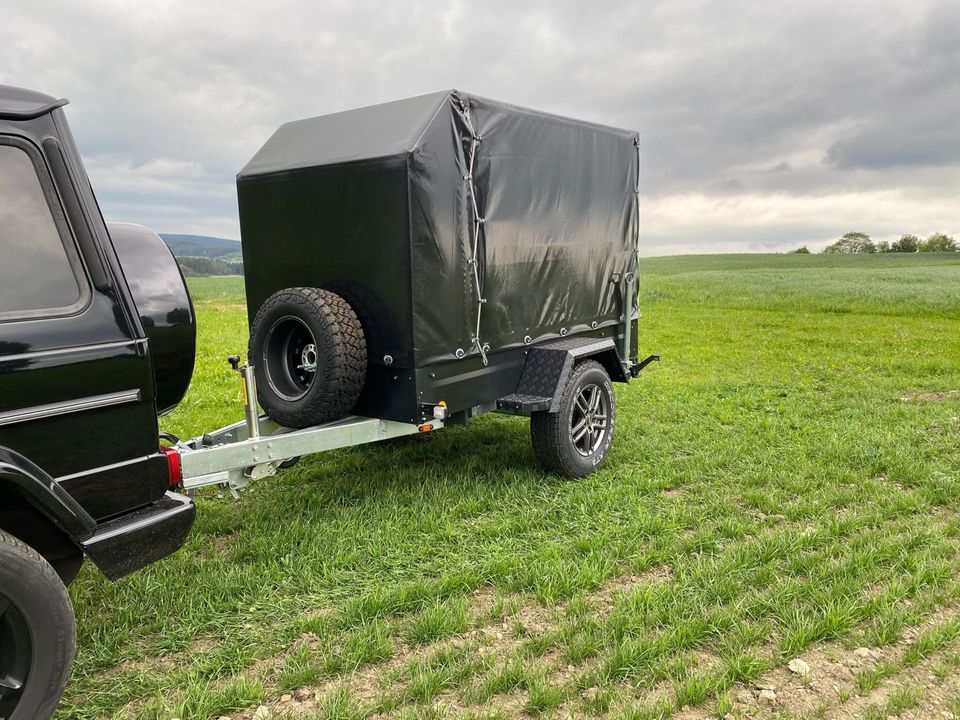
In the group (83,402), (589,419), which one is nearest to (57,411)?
(83,402)

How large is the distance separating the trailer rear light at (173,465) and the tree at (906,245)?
8098 cm

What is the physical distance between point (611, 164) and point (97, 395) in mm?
4872

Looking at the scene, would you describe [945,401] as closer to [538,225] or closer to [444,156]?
[538,225]

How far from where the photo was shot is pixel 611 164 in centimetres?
633

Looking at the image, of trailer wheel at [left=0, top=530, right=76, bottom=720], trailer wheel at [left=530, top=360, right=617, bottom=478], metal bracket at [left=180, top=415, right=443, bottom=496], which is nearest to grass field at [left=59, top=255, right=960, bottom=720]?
trailer wheel at [left=530, top=360, right=617, bottom=478]

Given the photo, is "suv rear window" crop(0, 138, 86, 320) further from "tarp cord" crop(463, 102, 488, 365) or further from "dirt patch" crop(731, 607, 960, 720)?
"dirt patch" crop(731, 607, 960, 720)

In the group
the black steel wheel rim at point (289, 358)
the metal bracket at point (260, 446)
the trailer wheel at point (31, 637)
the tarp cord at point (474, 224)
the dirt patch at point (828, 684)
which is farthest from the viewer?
the tarp cord at point (474, 224)

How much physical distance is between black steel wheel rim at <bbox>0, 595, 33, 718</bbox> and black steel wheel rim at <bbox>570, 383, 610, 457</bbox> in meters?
3.88

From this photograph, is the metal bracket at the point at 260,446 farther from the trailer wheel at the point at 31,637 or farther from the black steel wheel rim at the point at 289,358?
the trailer wheel at the point at 31,637

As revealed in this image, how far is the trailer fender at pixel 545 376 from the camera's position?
5.25 m

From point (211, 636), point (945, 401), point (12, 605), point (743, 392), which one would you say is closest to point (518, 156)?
point (211, 636)

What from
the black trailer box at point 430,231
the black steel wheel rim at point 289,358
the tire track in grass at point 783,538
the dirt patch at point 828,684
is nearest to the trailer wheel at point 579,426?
the black trailer box at point 430,231

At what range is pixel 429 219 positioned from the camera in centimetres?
445

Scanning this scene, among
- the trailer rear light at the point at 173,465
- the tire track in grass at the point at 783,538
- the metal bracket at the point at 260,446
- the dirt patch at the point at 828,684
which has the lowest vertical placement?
the dirt patch at the point at 828,684
